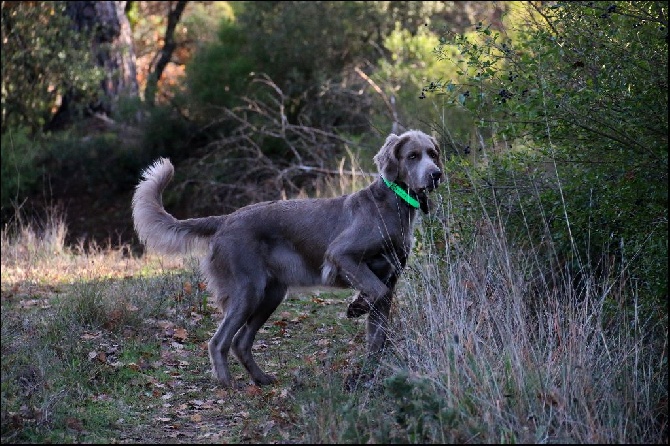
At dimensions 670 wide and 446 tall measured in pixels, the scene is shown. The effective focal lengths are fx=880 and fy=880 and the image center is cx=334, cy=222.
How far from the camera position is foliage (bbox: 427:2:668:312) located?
6098 millimetres

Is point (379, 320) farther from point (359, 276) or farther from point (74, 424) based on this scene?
point (74, 424)

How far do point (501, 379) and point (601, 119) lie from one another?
2.19 m

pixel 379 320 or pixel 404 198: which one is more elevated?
pixel 404 198

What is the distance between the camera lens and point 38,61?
63.2 ft

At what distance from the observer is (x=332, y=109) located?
62.8ft

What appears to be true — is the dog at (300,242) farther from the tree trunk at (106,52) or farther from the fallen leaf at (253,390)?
the tree trunk at (106,52)

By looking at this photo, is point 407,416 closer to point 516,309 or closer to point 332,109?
point 516,309

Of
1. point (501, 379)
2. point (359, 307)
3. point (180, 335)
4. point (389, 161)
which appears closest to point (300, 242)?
point (359, 307)

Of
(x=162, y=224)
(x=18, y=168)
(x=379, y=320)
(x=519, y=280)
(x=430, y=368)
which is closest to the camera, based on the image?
(x=430, y=368)

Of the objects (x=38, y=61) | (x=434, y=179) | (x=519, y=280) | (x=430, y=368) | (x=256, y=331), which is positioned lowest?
(x=256, y=331)

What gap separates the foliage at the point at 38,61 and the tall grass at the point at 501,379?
14779 millimetres

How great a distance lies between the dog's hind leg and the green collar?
125 cm

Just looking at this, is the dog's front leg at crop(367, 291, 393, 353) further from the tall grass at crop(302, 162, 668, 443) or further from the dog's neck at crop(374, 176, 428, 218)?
the dog's neck at crop(374, 176, 428, 218)

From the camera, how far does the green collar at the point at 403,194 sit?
7.09 m
